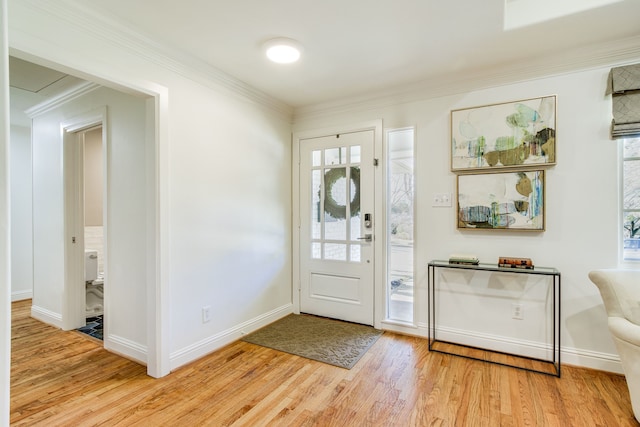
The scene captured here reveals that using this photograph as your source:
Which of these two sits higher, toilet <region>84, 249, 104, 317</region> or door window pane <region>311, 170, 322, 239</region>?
door window pane <region>311, 170, 322, 239</region>

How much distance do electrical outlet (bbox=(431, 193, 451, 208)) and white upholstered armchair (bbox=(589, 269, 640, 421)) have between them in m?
1.15

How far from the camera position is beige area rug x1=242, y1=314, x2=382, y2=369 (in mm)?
2705

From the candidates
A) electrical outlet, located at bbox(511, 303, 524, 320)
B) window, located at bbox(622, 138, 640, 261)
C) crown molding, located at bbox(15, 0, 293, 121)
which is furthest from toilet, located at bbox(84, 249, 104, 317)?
window, located at bbox(622, 138, 640, 261)

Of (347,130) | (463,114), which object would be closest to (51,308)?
(347,130)

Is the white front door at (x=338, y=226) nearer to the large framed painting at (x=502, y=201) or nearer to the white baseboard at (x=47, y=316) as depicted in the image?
the large framed painting at (x=502, y=201)

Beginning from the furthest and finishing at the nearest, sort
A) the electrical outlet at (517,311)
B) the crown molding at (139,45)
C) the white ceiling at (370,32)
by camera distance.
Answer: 1. the electrical outlet at (517,311)
2. the white ceiling at (370,32)
3. the crown molding at (139,45)

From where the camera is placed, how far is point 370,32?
2219 millimetres

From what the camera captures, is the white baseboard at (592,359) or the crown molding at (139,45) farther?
the white baseboard at (592,359)

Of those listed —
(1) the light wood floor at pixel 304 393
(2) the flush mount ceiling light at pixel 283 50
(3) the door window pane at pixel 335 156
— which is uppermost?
(2) the flush mount ceiling light at pixel 283 50

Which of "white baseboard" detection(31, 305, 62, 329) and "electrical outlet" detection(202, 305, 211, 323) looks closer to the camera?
"electrical outlet" detection(202, 305, 211, 323)

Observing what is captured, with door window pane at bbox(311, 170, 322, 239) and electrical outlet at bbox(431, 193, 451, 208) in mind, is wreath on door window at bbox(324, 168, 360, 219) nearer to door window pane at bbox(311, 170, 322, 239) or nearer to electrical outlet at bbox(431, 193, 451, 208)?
door window pane at bbox(311, 170, 322, 239)

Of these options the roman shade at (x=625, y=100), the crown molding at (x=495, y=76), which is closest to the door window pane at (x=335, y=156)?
the crown molding at (x=495, y=76)

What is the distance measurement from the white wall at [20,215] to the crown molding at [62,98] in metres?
1.26

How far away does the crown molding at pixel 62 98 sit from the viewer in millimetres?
2960
